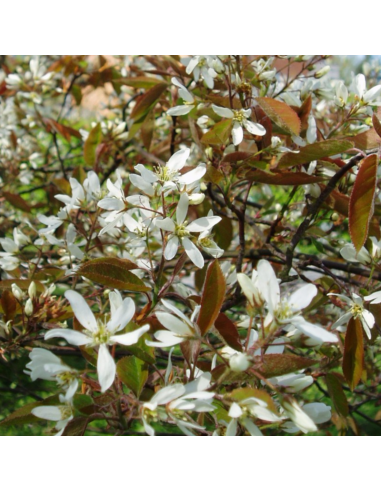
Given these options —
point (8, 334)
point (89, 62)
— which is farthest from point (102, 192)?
point (89, 62)

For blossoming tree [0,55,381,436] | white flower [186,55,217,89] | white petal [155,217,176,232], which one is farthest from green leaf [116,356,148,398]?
white flower [186,55,217,89]

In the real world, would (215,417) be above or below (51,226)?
below

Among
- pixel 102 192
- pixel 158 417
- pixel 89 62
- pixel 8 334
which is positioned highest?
pixel 89 62

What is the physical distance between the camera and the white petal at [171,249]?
31.4 inches

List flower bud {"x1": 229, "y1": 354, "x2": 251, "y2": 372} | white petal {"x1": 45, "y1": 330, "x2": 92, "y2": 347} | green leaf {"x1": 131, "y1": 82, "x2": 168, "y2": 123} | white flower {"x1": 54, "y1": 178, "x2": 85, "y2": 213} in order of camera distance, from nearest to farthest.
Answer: flower bud {"x1": 229, "y1": 354, "x2": 251, "y2": 372}, white petal {"x1": 45, "y1": 330, "x2": 92, "y2": 347}, white flower {"x1": 54, "y1": 178, "x2": 85, "y2": 213}, green leaf {"x1": 131, "y1": 82, "x2": 168, "y2": 123}

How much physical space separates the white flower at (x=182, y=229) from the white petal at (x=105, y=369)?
0.20m

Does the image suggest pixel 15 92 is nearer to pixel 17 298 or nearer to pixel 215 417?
pixel 17 298

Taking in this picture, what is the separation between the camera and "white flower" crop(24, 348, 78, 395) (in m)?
0.66

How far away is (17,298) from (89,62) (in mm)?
1665

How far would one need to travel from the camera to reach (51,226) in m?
1.14

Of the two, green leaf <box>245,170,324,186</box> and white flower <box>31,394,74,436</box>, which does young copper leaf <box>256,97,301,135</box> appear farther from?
white flower <box>31,394,74,436</box>

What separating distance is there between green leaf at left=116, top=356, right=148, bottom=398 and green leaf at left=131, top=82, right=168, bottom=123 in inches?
33.8

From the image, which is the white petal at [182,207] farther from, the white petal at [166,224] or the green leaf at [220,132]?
the green leaf at [220,132]

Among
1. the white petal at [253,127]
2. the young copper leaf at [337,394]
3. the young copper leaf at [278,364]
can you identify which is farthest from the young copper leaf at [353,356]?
the white petal at [253,127]
